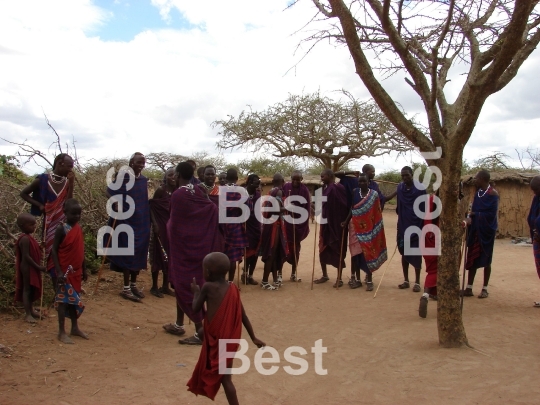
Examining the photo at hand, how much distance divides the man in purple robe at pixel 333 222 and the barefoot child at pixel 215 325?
4.68 m

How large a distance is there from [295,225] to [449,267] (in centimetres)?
384

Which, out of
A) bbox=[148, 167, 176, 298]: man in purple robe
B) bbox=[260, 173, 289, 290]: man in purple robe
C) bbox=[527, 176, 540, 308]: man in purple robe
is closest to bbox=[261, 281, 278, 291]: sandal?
bbox=[260, 173, 289, 290]: man in purple robe

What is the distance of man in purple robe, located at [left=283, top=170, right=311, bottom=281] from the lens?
7.90m

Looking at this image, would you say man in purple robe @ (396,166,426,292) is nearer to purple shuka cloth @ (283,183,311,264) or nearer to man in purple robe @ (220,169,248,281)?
purple shuka cloth @ (283,183,311,264)

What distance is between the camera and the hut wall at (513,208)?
13844 mm

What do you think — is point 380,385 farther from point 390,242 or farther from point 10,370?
point 390,242

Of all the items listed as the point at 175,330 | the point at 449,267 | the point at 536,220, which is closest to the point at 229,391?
the point at 175,330

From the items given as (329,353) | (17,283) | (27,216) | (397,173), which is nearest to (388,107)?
(329,353)

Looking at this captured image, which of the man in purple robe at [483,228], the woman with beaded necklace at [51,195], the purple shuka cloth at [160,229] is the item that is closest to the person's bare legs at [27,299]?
the woman with beaded necklace at [51,195]

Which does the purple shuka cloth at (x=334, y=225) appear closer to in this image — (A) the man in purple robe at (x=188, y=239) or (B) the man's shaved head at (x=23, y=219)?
(A) the man in purple robe at (x=188, y=239)

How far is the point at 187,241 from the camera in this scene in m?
4.81

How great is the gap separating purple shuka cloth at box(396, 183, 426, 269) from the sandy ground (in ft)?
2.11

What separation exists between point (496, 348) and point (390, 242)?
32.8 ft

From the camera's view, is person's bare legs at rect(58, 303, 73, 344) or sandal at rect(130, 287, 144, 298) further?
sandal at rect(130, 287, 144, 298)
